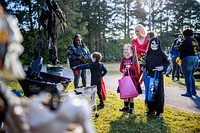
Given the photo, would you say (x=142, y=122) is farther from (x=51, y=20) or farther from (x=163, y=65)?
(x=51, y=20)

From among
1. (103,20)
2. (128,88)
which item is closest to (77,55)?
(128,88)

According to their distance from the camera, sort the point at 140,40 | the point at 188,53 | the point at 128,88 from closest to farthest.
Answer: the point at 128,88 < the point at 140,40 < the point at 188,53

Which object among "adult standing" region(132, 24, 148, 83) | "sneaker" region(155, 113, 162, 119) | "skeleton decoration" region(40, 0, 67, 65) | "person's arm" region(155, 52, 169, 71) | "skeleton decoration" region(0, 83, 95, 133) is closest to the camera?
"skeleton decoration" region(0, 83, 95, 133)

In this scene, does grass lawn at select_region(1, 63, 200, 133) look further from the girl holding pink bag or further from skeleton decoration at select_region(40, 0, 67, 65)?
skeleton decoration at select_region(40, 0, 67, 65)

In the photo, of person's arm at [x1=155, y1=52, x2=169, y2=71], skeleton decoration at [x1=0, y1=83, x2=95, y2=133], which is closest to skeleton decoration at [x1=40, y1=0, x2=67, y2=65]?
person's arm at [x1=155, y1=52, x2=169, y2=71]

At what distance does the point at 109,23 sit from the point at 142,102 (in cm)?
3113

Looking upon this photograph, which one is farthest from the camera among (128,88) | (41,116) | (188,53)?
(188,53)

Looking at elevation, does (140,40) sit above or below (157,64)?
above

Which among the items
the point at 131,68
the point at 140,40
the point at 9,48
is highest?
the point at 140,40

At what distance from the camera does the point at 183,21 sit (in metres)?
41.3

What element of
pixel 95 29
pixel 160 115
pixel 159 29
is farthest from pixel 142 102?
pixel 159 29

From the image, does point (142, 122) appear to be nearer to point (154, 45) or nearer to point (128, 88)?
point (128, 88)

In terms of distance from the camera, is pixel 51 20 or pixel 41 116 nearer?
pixel 41 116

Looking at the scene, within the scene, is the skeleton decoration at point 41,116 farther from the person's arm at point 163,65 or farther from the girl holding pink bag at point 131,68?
the girl holding pink bag at point 131,68
